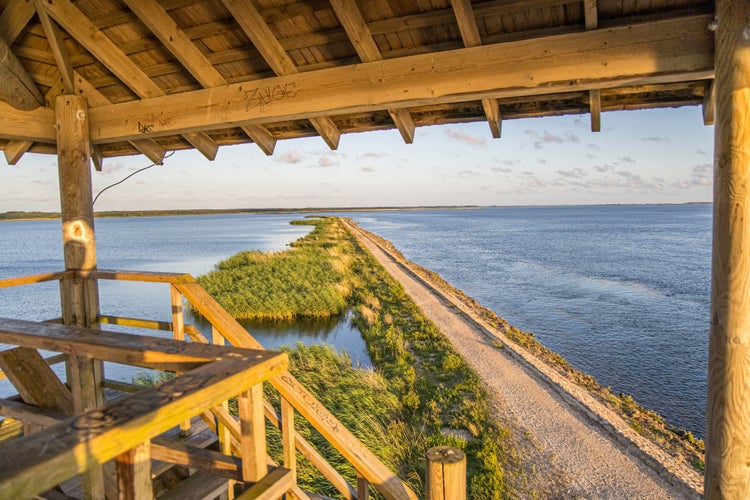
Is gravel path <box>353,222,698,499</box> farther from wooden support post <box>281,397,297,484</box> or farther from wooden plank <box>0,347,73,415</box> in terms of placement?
wooden plank <box>0,347,73,415</box>

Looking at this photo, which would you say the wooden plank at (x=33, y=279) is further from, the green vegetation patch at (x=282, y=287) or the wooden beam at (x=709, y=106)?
the green vegetation patch at (x=282, y=287)

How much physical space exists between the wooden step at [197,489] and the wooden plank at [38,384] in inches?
37.7

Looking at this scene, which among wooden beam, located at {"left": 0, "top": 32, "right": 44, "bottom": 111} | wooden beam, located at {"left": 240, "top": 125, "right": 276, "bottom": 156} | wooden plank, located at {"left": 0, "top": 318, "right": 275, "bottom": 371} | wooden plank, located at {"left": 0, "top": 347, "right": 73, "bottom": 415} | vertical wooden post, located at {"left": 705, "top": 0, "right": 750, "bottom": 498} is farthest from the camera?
wooden beam, located at {"left": 240, "top": 125, "right": 276, "bottom": 156}

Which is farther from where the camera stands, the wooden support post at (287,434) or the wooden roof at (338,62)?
the wooden roof at (338,62)

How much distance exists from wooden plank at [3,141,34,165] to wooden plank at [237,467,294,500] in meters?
5.22

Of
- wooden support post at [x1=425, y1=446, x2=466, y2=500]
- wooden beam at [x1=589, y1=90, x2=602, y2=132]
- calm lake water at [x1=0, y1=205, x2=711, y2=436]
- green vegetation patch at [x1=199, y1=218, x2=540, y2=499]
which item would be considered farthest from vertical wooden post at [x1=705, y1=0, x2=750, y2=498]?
calm lake water at [x1=0, y1=205, x2=711, y2=436]

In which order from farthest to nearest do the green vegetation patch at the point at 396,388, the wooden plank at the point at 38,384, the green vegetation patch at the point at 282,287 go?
the green vegetation patch at the point at 282,287 → the green vegetation patch at the point at 396,388 → the wooden plank at the point at 38,384

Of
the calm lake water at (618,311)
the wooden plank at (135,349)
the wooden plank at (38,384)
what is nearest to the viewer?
the wooden plank at (135,349)

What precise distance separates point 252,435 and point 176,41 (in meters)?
3.51

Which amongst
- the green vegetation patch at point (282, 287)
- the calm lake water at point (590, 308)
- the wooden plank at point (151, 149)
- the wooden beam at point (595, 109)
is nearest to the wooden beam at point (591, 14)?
the wooden beam at point (595, 109)

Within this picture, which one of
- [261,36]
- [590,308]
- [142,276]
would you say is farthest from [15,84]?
[590,308]

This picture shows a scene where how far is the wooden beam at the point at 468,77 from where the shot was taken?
9.30ft

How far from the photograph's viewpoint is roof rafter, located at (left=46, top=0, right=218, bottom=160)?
4.00 meters

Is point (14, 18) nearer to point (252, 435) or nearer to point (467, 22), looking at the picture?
point (467, 22)
